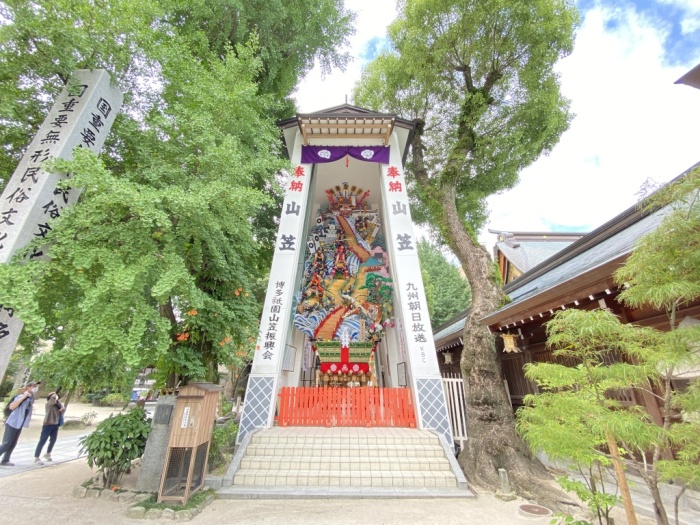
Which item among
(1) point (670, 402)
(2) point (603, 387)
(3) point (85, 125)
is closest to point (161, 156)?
(3) point (85, 125)

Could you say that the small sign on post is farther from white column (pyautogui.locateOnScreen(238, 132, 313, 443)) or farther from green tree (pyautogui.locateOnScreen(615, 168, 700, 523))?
green tree (pyautogui.locateOnScreen(615, 168, 700, 523))

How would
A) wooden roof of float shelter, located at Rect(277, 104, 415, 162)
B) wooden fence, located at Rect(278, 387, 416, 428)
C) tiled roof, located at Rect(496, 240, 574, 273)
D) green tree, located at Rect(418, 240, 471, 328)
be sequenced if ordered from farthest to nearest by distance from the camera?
green tree, located at Rect(418, 240, 471, 328)
tiled roof, located at Rect(496, 240, 574, 273)
wooden roof of float shelter, located at Rect(277, 104, 415, 162)
wooden fence, located at Rect(278, 387, 416, 428)

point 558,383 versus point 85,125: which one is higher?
point 85,125

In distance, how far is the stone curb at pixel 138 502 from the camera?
11.4ft

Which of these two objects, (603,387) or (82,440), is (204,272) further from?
(603,387)

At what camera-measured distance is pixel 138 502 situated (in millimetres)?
3730

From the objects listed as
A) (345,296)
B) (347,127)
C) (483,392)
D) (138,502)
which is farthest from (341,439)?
(347,127)

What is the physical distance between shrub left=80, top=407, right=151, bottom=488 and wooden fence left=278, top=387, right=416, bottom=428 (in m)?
2.40

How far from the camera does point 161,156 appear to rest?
157 inches

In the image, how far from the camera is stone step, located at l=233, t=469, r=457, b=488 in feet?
14.4

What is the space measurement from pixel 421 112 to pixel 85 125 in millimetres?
8413

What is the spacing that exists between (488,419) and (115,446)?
5.88 m

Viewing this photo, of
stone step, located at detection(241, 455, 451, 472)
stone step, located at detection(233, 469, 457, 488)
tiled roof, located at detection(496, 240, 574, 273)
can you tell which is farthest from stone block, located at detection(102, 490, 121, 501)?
tiled roof, located at detection(496, 240, 574, 273)

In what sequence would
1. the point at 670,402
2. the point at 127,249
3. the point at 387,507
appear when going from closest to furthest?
1. the point at 670,402
2. the point at 127,249
3. the point at 387,507
